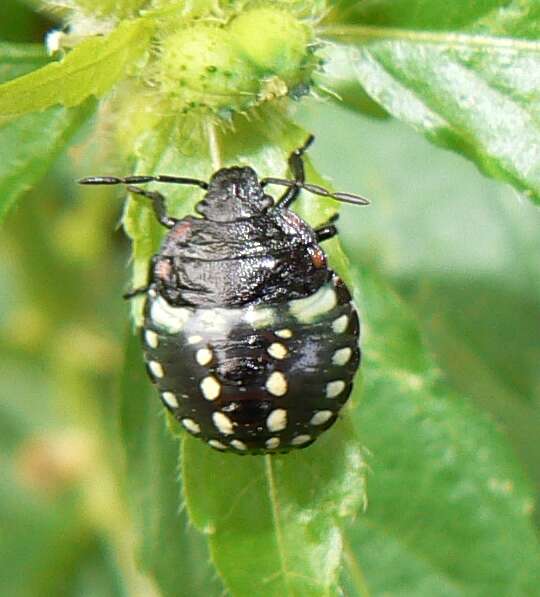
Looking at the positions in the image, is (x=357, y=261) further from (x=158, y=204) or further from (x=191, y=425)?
(x=191, y=425)

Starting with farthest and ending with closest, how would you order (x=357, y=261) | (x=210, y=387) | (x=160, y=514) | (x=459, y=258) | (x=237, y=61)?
(x=459, y=258) < (x=357, y=261) < (x=160, y=514) < (x=210, y=387) < (x=237, y=61)

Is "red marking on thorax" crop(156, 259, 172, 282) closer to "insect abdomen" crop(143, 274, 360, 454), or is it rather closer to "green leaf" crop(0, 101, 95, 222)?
"insect abdomen" crop(143, 274, 360, 454)

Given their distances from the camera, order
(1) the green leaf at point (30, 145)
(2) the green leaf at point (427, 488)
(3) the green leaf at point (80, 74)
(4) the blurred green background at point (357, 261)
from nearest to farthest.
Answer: (3) the green leaf at point (80, 74)
(1) the green leaf at point (30, 145)
(2) the green leaf at point (427, 488)
(4) the blurred green background at point (357, 261)

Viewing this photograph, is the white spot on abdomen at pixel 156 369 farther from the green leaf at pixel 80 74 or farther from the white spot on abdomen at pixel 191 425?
the green leaf at pixel 80 74

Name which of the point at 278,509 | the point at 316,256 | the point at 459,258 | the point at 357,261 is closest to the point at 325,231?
the point at 316,256

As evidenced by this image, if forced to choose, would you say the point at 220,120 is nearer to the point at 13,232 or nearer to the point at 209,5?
the point at 209,5

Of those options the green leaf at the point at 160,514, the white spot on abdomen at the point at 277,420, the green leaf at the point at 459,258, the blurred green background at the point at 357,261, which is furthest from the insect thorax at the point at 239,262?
the green leaf at the point at 459,258

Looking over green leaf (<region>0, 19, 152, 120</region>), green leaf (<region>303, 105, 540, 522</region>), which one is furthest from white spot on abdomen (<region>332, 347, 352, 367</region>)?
green leaf (<region>303, 105, 540, 522</region>)
